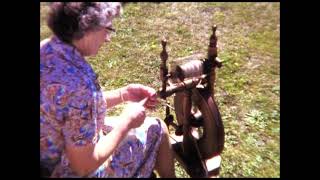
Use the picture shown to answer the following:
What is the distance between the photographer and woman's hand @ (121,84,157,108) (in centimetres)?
260

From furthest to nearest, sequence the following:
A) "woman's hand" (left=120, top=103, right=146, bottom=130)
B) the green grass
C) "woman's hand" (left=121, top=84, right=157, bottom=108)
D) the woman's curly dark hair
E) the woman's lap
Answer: the green grass
"woman's hand" (left=121, top=84, right=157, bottom=108)
the woman's lap
"woman's hand" (left=120, top=103, right=146, bottom=130)
the woman's curly dark hair

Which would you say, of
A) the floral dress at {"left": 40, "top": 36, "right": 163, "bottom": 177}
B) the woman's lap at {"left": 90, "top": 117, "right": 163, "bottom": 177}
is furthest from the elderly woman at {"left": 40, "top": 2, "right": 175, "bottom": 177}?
the woman's lap at {"left": 90, "top": 117, "right": 163, "bottom": 177}

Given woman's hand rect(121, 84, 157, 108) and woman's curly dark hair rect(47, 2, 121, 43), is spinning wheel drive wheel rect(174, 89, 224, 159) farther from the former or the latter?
woman's curly dark hair rect(47, 2, 121, 43)

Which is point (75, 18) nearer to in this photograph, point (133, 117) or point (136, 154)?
point (133, 117)

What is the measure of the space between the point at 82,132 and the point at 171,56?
327 centimetres

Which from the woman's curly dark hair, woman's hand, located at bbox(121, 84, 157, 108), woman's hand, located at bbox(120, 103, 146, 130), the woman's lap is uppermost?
the woman's curly dark hair

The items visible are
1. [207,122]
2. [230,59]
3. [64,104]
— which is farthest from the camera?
[230,59]

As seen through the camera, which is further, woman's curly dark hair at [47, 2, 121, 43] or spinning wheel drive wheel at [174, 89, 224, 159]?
spinning wheel drive wheel at [174, 89, 224, 159]

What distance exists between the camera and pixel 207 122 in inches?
104

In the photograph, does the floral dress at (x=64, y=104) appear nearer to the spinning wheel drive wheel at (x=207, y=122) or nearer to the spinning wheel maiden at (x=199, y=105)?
the spinning wheel maiden at (x=199, y=105)

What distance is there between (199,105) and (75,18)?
3.33 feet

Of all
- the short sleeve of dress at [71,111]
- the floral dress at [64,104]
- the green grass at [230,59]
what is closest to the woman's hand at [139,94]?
the floral dress at [64,104]

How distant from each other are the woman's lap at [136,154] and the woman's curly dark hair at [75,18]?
2.36ft

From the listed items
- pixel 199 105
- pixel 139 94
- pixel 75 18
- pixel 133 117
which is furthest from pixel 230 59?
pixel 75 18
